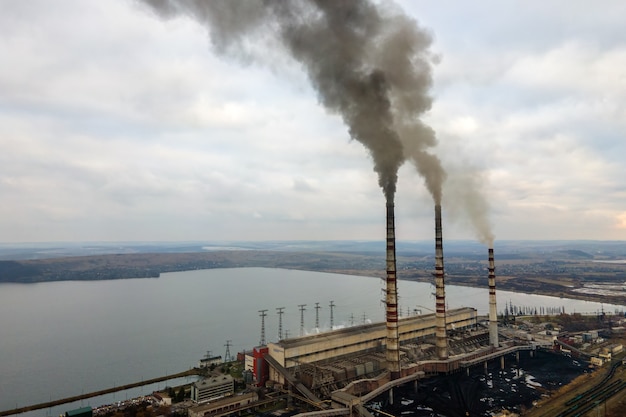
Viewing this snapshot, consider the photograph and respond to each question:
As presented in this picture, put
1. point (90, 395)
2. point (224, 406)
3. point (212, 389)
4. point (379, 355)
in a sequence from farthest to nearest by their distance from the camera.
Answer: point (379, 355), point (90, 395), point (212, 389), point (224, 406)

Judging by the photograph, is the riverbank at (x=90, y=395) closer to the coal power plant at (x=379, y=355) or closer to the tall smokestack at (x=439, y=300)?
the coal power plant at (x=379, y=355)

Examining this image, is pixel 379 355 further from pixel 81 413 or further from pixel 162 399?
pixel 81 413

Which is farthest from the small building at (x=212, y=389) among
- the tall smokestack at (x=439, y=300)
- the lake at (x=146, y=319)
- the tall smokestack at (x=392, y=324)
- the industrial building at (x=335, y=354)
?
the tall smokestack at (x=439, y=300)

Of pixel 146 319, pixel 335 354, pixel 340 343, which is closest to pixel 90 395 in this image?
pixel 335 354

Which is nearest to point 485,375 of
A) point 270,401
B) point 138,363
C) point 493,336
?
point 493,336

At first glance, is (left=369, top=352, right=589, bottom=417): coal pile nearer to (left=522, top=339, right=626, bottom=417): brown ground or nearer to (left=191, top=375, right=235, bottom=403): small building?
(left=522, top=339, right=626, bottom=417): brown ground

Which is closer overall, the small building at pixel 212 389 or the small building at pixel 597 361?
the small building at pixel 212 389
